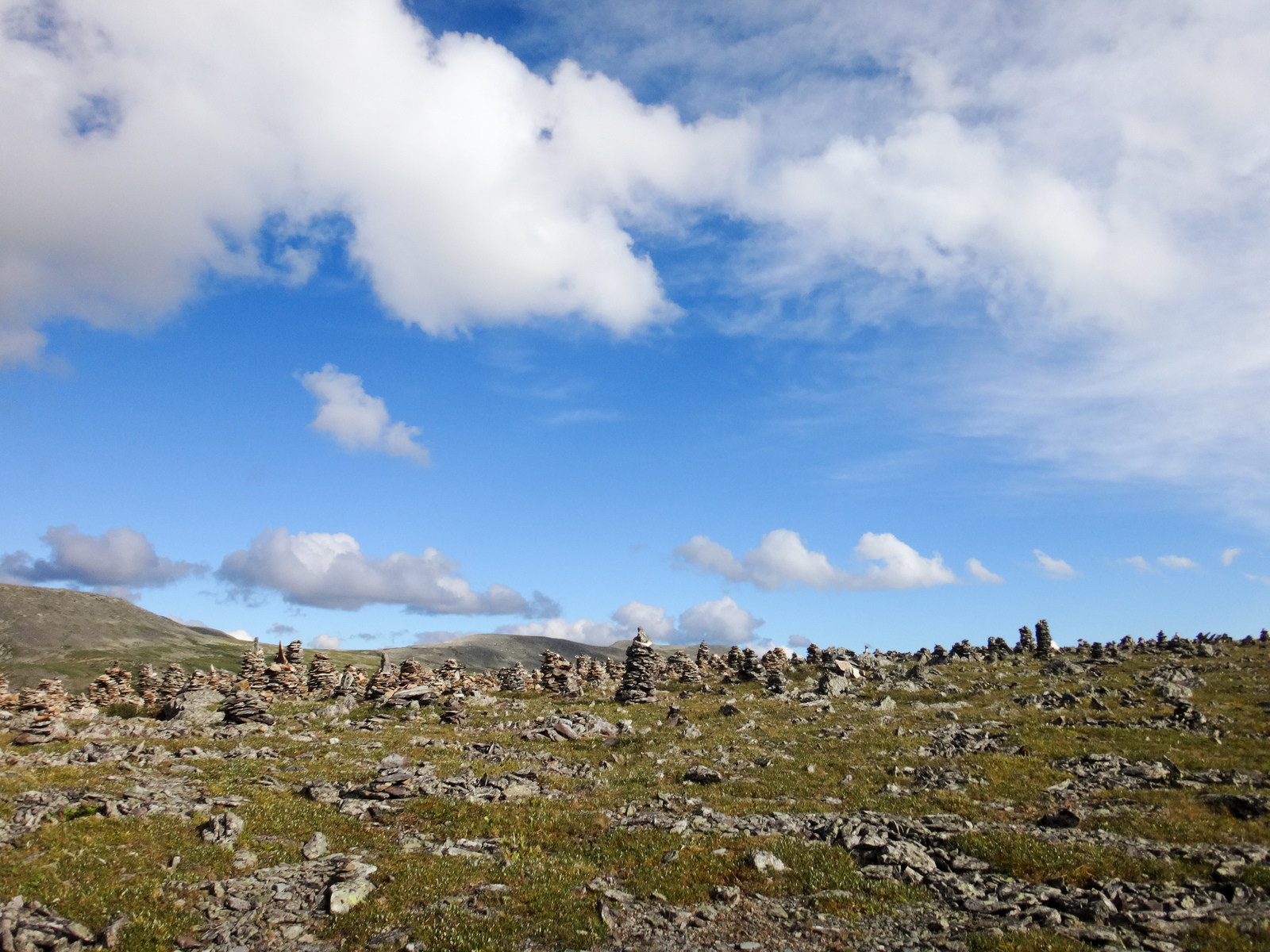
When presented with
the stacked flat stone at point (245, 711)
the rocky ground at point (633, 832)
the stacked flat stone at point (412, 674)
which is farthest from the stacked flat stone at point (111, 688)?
the stacked flat stone at point (245, 711)

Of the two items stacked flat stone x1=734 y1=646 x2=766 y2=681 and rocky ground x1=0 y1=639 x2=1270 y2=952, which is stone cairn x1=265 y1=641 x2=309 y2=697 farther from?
stacked flat stone x1=734 y1=646 x2=766 y2=681

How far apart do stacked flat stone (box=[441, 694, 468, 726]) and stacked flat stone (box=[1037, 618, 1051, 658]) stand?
273 feet

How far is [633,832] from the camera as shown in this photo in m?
25.1

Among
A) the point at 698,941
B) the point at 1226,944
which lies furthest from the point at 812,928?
the point at 1226,944

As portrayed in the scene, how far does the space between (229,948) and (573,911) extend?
8.78m

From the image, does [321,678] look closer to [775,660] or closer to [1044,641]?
[775,660]

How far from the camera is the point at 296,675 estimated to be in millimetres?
68188

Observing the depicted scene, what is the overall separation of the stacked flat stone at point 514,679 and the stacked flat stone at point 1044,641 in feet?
240

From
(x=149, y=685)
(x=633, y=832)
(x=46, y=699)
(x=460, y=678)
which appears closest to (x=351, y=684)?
(x=460, y=678)

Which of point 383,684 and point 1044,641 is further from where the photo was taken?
point 1044,641

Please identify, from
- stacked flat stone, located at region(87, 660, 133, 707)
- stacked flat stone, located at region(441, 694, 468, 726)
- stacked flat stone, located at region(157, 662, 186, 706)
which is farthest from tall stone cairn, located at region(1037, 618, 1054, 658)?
stacked flat stone, located at region(87, 660, 133, 707)

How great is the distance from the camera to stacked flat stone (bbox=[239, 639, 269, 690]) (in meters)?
66.4

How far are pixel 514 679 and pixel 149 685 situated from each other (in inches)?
1631

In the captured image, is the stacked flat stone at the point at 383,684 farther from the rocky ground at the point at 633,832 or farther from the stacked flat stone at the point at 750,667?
the stacked flat stone at the point at 750,667
